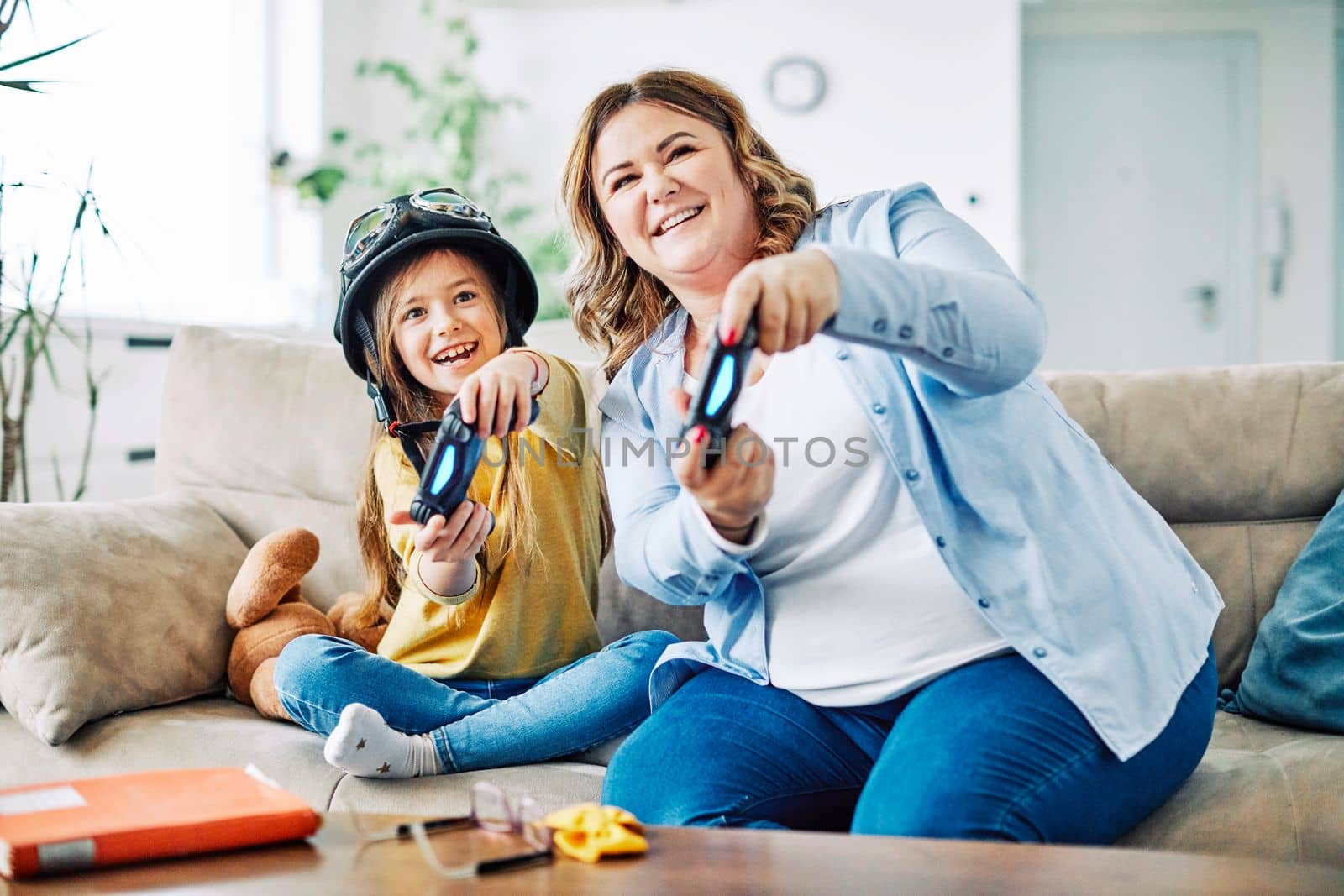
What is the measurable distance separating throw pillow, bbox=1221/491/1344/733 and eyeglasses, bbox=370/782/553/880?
1.08 metres

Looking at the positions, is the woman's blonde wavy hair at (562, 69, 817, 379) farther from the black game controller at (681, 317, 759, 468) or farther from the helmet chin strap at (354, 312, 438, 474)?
the black game controller at (681, 317, 759, 468)

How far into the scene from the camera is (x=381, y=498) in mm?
1635

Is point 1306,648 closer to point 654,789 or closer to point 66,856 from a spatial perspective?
point 654,789

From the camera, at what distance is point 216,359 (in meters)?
1.92

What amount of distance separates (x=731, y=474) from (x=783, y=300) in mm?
178

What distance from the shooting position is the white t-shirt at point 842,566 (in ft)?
3.79

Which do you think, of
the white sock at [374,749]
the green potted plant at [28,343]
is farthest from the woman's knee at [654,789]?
the green potted plant at [28,343]

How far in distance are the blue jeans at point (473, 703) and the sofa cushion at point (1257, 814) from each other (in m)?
0.59

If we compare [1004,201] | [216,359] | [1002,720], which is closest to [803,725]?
[1002,720]

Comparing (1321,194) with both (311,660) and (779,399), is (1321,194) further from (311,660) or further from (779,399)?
(311,660)

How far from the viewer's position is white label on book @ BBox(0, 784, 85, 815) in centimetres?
80

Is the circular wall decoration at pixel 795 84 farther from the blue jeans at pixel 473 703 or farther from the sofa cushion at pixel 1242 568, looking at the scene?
the blue jeans at pixel 473 703

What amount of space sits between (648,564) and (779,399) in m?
0.23

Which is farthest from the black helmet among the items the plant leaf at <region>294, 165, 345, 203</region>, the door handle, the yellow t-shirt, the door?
the door handle
